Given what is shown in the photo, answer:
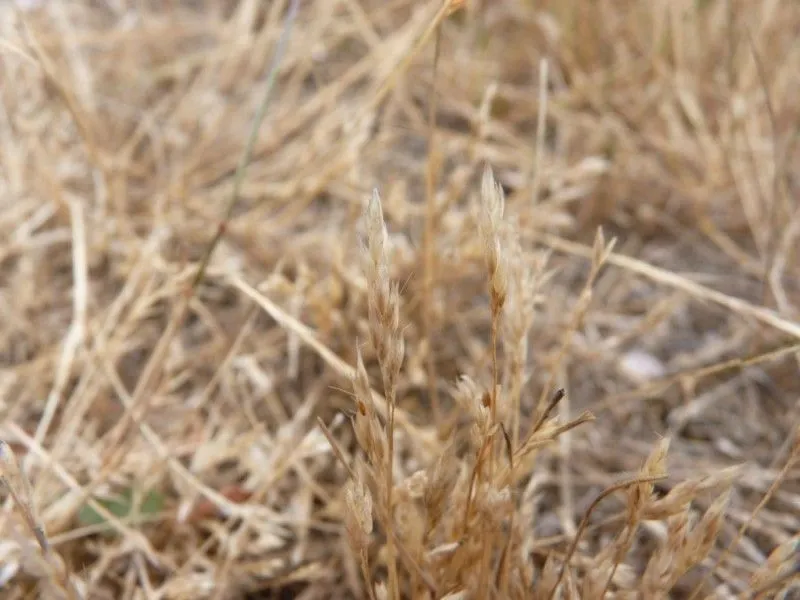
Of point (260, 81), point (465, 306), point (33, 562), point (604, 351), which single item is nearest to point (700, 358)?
point (604, 351)

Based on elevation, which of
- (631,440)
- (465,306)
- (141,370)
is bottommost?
(631,440)

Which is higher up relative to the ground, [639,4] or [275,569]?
[639,4]

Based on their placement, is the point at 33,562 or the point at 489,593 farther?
the point at 489,593

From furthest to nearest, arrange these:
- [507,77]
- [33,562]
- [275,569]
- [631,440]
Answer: [507,77] < [631,440] < [275,569] < [33,562]

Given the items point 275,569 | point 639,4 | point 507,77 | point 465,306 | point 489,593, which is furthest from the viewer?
point 507,77

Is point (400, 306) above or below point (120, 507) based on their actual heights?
above

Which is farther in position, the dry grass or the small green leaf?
the small green leaf

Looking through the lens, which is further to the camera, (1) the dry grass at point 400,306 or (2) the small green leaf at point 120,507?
(2) the small green leaf at point 120,507

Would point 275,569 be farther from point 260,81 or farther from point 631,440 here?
point 260,81
